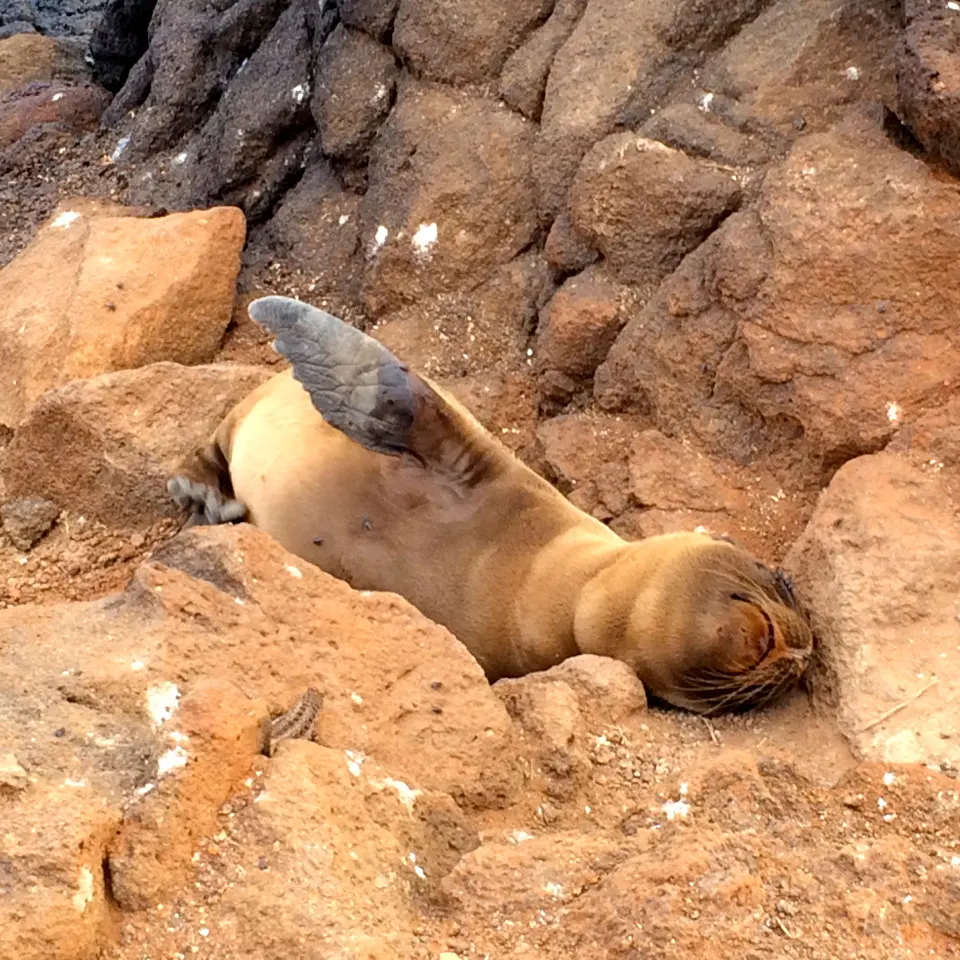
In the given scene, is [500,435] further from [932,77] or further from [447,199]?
[932,77]

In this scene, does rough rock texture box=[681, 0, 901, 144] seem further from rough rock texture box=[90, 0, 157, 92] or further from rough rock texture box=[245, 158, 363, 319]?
rough rock texture box=[90, 0, 157, 92]

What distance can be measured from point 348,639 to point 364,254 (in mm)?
2760

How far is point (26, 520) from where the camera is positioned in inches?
198

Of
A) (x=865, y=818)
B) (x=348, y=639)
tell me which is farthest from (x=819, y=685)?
(x=348, y=639)

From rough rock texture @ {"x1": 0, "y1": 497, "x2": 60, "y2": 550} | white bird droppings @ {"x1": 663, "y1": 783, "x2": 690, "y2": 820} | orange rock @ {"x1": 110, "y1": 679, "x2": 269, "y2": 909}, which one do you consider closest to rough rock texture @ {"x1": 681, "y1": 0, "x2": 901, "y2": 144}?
white bird droppings @ {"x1": 663, "y1": 783, "x2": 690, "y2": 820}

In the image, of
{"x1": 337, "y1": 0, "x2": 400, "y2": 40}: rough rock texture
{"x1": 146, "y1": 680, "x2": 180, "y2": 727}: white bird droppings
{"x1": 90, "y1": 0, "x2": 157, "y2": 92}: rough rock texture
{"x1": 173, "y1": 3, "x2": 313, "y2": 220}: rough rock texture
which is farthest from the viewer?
{"x1": 90, "y1": 0, "x2": 157, "y2": 92}: rough rock texture

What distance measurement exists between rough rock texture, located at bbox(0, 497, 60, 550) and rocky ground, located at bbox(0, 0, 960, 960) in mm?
12

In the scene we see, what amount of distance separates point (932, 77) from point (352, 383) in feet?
6.58

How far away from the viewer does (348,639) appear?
3344mm

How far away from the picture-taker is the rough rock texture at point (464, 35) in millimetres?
5590

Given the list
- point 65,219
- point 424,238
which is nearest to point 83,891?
point 424,238

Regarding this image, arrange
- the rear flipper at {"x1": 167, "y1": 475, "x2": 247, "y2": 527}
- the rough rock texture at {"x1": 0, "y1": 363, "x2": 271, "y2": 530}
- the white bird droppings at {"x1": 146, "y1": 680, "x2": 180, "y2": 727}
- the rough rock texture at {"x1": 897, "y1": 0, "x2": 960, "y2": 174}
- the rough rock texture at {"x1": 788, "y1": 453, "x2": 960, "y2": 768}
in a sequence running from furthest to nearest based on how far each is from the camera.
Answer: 1. the rough rock texture at {"x1": 0, "y1": 363, "x2": 271, "y2": 530}
2. the rear flipper at {"x1": 167, "y1": 475, "x2": 247, "y2": 527}
3. the rough rock texture at {"x1": 897, "y1": 0, "x2": 960, "y2": 174}
4. the rough rock texture at {"x1": 788, "y1": 453, "x2": 960, "y2": 768}
5. the white bird droppings at {"x1": 146, "y1": 680, "x2": 180, "y2": 727}

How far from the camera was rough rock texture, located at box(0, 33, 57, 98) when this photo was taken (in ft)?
26.0

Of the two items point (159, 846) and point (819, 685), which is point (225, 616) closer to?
point (159, 846)
